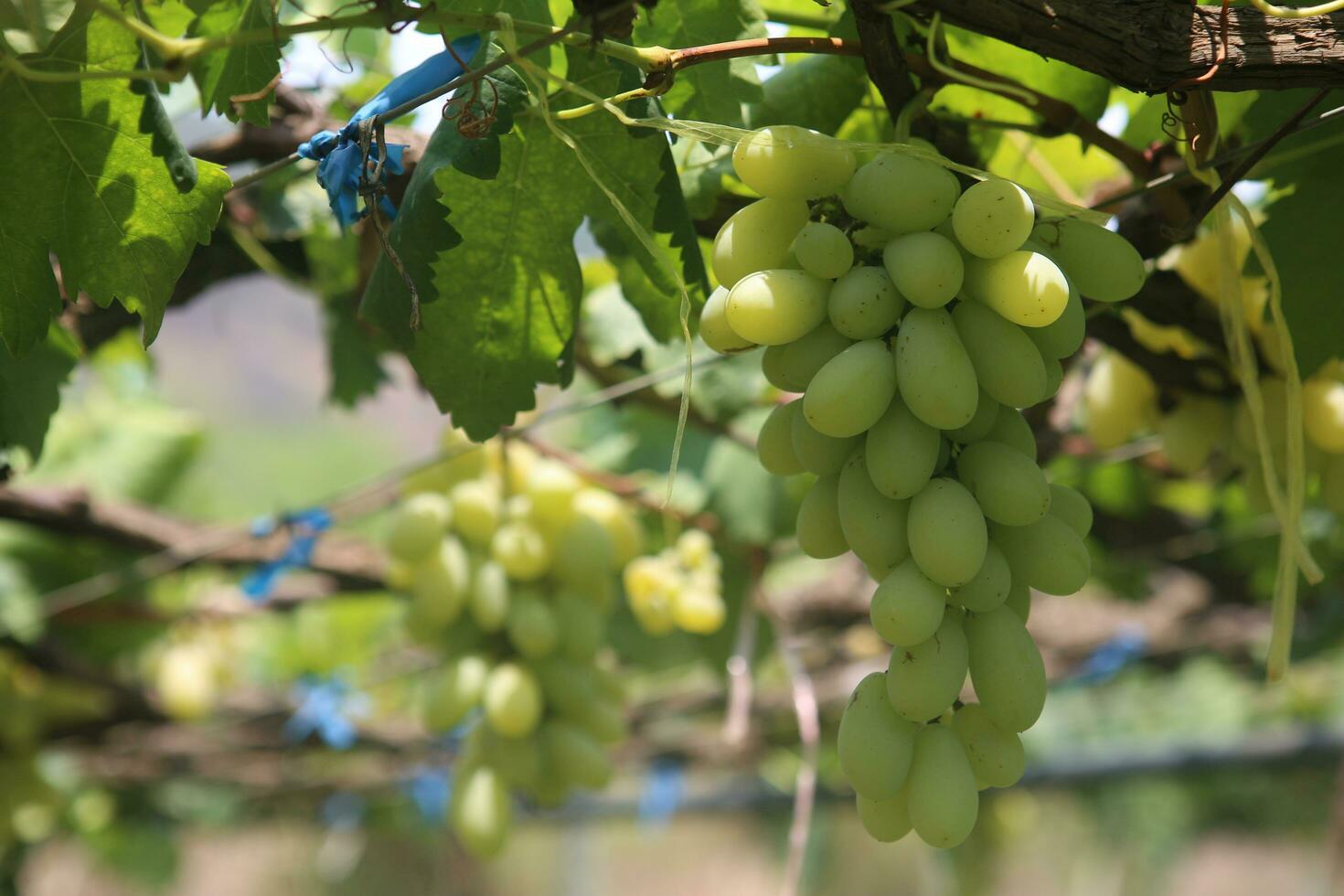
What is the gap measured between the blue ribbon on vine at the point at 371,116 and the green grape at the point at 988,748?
38 centimetres

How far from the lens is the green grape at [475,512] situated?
1374 millimetres

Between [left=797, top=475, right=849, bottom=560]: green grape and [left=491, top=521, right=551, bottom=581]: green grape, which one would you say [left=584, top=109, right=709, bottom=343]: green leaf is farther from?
[left=491, top=521, right=551, bottom=581]: green grape

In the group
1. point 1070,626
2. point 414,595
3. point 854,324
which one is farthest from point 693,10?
point 1070,626

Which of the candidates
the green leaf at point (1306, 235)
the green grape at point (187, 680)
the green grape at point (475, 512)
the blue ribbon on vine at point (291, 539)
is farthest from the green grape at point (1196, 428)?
the green grape at point (187, 680)

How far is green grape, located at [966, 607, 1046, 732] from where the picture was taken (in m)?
0.50

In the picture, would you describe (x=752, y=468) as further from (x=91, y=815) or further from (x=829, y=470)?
(x=91, y=815)

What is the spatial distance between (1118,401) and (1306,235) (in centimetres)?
28

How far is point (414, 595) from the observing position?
4.55 ft

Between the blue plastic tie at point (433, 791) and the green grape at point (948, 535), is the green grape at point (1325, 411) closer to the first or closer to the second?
the green grape at point (948, 535)

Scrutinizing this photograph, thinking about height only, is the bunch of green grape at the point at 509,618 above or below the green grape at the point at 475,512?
below

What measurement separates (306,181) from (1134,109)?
2.50 feet

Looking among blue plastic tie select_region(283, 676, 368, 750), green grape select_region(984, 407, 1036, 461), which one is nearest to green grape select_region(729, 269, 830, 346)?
green grape select_region(984, 407, 1036, 461)

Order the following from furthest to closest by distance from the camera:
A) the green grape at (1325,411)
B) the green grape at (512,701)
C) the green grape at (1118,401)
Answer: the green grape at (512,701), the green grape at (1118,401), the green grape at (1325,411)

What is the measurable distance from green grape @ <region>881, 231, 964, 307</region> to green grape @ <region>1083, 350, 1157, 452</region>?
0.55 m
